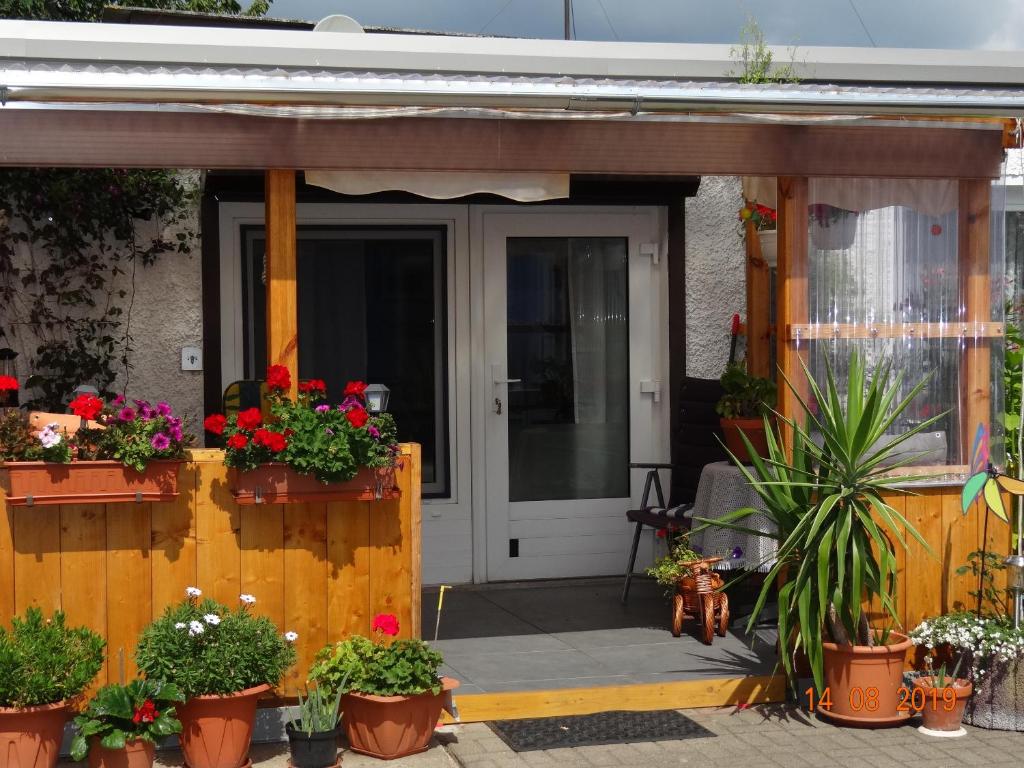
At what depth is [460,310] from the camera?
711cm

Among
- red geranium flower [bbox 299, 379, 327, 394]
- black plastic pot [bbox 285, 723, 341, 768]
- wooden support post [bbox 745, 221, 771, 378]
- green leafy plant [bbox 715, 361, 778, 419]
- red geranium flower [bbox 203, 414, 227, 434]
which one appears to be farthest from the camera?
wooden support post [bbox 745, 221, 771, 378]

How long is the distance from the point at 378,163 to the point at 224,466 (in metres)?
1.22

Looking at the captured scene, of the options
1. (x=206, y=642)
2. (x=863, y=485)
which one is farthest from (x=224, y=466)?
(x=863, y=485)

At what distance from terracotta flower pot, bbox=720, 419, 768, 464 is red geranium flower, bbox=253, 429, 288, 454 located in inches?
97.2

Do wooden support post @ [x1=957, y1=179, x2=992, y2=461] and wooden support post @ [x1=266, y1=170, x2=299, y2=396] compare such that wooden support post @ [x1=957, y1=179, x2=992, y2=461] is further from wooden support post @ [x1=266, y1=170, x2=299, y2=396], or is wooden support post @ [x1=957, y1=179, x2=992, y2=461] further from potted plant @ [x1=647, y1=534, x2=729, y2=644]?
wooden support post @ [x1=266, y1=170, x2=299, y2=396]

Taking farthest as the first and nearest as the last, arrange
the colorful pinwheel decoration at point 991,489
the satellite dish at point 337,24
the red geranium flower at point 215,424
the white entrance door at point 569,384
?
the white entrance door at point 569,384, the satellite dish at point 337,24, the colorful pinwheel decoration at point 991,489, the red geranium flower at point 215,424

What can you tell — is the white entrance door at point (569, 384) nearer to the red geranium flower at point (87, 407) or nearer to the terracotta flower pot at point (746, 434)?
the terracotta flower pot at point (746, 434)

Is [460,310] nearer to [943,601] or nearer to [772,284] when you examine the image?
[772,284]

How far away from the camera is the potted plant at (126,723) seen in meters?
4.25

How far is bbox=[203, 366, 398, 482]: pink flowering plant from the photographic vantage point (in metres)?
4.51

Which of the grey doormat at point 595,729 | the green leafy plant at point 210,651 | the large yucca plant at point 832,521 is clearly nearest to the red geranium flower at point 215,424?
the green leafy plant at point 210,651

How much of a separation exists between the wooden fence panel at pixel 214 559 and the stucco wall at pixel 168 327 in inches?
81.0

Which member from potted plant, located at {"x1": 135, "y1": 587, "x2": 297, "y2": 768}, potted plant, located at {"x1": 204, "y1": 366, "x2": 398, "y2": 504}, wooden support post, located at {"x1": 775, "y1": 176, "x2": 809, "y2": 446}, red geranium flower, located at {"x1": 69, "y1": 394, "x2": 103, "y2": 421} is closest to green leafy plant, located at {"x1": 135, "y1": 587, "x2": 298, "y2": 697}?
potted plant, located at {"x1": 135, "y1": 587, "x2": 297, "y2": 768}

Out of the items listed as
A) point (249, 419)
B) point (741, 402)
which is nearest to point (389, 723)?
point (249, 419)
